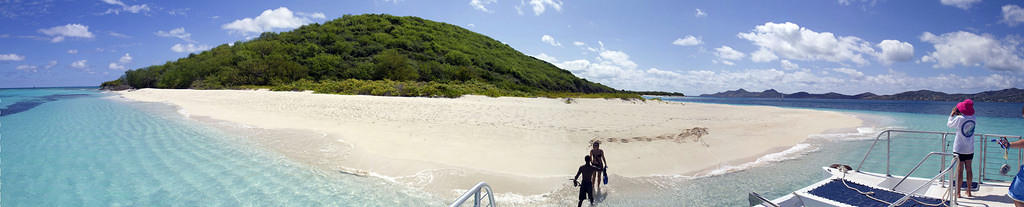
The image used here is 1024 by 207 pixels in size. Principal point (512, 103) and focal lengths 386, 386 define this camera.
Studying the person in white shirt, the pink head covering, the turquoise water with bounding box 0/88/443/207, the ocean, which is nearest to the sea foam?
the ocean

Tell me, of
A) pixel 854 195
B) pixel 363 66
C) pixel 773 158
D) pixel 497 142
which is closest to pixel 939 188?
pixel 854 195

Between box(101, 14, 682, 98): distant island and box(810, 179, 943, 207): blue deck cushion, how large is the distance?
17.8 meters

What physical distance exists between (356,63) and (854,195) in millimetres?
41417

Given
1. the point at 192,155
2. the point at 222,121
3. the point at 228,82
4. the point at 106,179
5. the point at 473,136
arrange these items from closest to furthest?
1. the point at 106,179
2. the point at 192,155
3. the point at 473,136
4. the point at 222,121
5. the point at 228,82

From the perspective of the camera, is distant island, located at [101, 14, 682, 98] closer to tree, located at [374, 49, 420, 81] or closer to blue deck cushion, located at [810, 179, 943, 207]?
tree, located at [374, 49, 420, 81]

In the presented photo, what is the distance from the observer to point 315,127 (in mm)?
11250

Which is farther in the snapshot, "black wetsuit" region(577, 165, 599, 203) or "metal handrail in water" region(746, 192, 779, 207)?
"black wetsuit" region(577, 165, 599, 203)

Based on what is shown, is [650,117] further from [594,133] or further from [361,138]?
[361,138]

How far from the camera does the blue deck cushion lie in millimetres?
5031

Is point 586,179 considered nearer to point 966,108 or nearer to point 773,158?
point 966,108

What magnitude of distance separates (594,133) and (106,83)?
311 feet

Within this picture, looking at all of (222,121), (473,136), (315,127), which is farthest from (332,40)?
(473,136)

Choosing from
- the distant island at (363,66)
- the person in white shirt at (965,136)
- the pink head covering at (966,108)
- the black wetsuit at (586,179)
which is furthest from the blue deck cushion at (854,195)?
the distant island at (363,66)

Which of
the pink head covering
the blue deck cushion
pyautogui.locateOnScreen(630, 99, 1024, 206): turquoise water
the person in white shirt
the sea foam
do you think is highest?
the pink head covering
